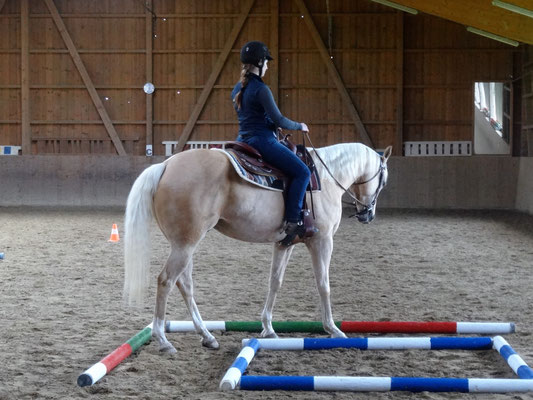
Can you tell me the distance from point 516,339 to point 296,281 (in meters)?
3.03

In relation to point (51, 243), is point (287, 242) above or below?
above

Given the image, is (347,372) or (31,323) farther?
(31,323)

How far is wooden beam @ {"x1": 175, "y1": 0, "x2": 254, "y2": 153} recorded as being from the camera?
18.7 m

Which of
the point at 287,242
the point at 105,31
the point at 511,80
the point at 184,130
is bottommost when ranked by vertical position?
the point at 287,242

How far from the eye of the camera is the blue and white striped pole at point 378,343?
15.8 ft

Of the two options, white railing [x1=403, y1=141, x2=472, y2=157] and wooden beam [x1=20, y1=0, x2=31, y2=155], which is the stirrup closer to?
white railing [x1=403, y1=141, x2=472, y2=157]

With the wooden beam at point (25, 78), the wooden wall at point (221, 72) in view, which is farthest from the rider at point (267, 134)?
the wooden beam at point (25, 78)

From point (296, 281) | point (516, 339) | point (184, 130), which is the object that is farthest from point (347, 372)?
point (184, 130)

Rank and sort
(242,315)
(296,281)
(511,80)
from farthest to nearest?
(511,80), (296,281), (242,315)

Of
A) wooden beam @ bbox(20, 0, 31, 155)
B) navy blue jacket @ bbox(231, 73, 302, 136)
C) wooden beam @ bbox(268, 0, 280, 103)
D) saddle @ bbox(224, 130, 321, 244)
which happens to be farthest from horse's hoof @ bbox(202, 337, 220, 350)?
wooden beam @ bbox(20, 0, 31, 155)

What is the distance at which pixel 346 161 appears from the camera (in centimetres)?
579

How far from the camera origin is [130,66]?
19.1 metres

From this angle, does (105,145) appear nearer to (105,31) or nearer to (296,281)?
(105,31)

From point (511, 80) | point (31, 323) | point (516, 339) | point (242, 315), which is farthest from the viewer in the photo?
point (511, 80)
